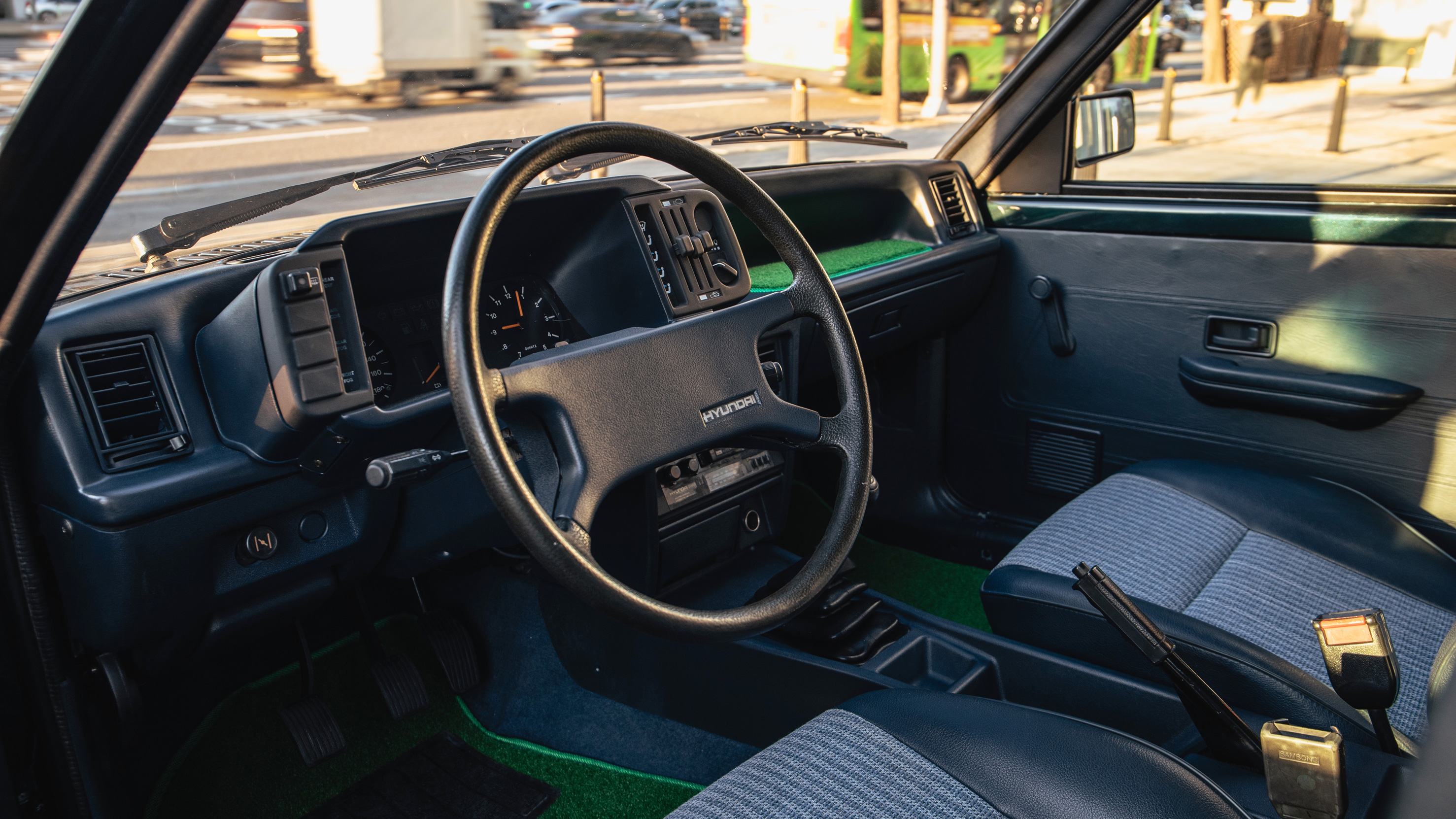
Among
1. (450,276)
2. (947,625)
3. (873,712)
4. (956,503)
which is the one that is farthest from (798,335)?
(956,503)

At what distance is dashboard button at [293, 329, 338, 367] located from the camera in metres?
1.34

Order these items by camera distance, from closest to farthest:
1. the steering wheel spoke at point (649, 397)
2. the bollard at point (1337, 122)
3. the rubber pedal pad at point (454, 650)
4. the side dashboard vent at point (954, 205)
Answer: the steering wheel spoke at point (649, 397)
the rubber pedal pad at point (454, 650)
the side dashboard vent at point (954, 205)
the bollard at point (1337, 122)

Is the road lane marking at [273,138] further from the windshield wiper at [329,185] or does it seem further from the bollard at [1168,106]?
the bollard at [1168,106]

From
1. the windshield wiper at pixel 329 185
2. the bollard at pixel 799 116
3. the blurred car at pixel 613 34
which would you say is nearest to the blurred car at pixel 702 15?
the blurred car at pixel 613 34

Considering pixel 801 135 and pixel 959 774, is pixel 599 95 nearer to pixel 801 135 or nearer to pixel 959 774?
pixel 801 135

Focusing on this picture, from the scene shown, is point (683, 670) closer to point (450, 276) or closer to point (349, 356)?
point (349, 356)

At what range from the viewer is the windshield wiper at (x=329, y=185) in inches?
58.2

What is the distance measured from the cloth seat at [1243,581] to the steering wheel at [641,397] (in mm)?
589

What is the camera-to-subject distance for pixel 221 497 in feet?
4.79

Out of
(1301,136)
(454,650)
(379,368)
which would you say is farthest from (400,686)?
(1301,136)

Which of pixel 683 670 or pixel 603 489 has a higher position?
pixel 603 489

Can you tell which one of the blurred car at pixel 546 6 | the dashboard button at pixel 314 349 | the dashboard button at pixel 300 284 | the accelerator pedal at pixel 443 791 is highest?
the blurred car at pixel 546 6

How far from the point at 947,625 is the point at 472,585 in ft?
3.55

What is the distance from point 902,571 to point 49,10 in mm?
2272
